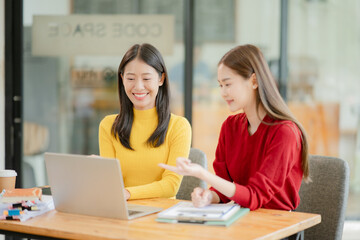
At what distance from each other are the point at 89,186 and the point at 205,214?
0.41 metres

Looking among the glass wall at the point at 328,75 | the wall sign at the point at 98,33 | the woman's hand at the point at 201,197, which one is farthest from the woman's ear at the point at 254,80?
the glass wall at the point at 328,75

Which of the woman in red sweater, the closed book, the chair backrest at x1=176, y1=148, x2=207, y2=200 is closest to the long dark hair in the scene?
the chair backrest at x1=176, y1=148, x2=207, y2=200

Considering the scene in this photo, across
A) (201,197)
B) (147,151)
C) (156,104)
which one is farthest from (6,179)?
(201,197)

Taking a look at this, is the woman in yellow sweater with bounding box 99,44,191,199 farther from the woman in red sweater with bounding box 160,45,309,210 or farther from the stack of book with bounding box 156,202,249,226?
the stack of book with bounding box 156,202,249,226

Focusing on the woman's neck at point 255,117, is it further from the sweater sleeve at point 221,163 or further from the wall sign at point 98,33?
the wall sign at point 98,33

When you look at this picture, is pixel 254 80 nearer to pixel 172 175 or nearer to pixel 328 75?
pixel 172 175

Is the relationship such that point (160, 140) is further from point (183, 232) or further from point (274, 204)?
point (183, 232)

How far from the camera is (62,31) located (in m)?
4.73

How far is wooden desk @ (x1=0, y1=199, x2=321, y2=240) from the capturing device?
180cm

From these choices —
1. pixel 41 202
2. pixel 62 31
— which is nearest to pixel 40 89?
pixel 62 31

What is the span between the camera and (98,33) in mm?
4684

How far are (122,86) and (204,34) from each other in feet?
6.98

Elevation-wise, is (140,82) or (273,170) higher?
(140,82)

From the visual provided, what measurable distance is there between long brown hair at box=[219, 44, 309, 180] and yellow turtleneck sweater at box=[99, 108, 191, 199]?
488mm
